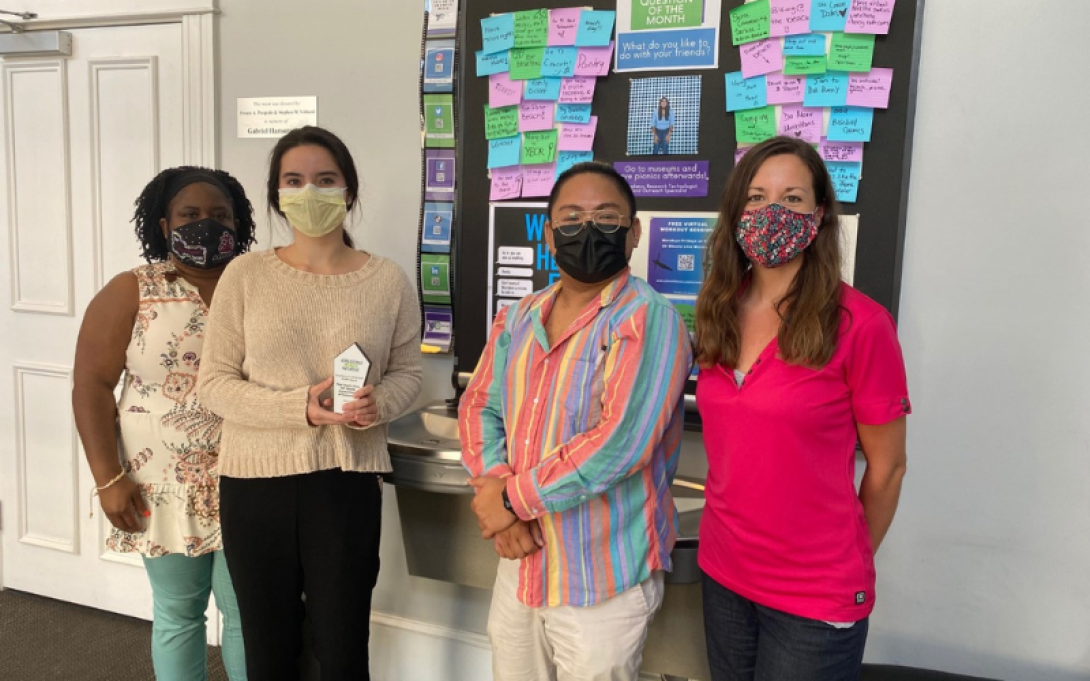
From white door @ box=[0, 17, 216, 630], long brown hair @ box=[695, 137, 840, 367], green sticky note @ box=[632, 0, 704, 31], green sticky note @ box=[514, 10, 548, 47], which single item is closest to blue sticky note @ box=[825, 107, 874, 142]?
green sticky note @ box=[632, 0, 704, 31]


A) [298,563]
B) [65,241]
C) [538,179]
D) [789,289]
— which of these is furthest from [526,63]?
[65,241]

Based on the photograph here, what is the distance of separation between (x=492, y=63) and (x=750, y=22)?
69 centimetres

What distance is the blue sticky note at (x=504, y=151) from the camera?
198 cm

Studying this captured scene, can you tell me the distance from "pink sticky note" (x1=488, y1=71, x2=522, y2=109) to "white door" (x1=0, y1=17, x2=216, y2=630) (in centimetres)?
104

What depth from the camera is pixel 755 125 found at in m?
1.75

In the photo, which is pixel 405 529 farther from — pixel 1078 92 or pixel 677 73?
pixel 1078 92

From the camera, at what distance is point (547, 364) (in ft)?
4.28

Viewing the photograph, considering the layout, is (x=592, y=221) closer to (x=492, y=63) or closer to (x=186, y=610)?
(x=492, y=63)

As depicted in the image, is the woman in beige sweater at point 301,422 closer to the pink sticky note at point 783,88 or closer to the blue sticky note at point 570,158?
the blue sticky note at point 570,158

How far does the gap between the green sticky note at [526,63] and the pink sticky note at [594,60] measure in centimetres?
11

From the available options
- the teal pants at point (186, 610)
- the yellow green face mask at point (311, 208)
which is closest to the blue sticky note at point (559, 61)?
the yellow green face mask at point (311, 208)

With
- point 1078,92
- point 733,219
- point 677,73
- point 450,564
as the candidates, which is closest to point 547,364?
point 733,219

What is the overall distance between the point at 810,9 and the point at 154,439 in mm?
1802

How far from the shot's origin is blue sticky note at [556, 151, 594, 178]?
1.91 m
